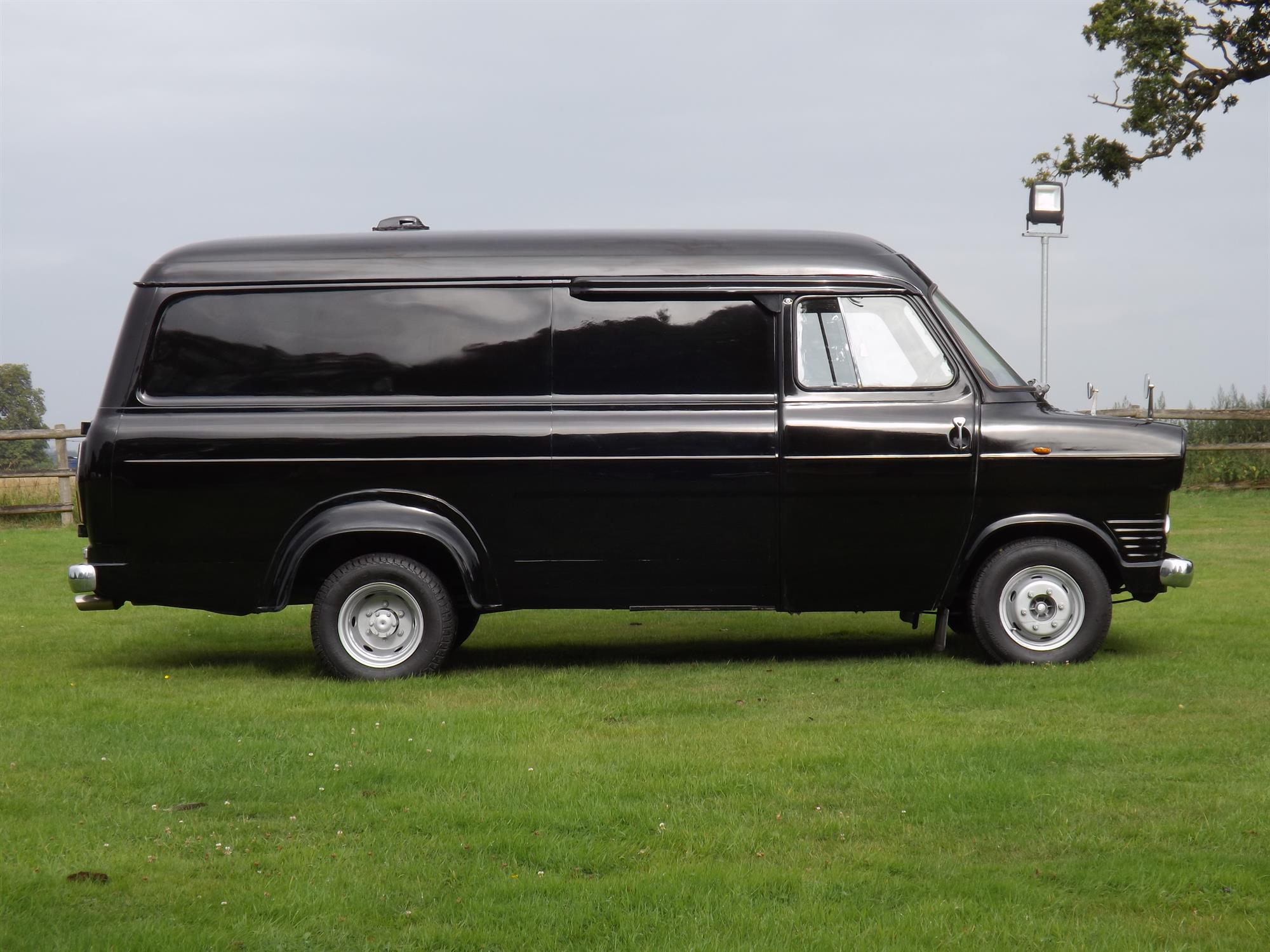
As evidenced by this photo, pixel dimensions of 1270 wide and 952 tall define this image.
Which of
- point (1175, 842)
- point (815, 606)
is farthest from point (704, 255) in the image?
point (1175, 842)

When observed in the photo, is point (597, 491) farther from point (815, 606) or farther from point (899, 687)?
point (899, 687)

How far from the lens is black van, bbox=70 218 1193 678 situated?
8422 millimetres

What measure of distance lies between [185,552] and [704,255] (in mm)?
3537

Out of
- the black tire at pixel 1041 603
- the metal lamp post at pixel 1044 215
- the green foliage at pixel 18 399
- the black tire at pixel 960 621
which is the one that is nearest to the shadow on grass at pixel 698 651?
the black tire at pixel 960 621

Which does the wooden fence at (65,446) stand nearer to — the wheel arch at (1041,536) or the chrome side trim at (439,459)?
the wheel arch at (1041,536)

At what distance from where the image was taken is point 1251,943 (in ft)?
13.2

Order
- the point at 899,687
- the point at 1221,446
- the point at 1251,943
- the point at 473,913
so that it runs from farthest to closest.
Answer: the point at 1221,446 → the point at 899,687 → the point at 473,913 → the point at 1251,943

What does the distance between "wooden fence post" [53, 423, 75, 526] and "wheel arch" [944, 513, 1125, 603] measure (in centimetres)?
1706

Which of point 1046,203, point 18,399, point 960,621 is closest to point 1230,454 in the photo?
point 1046,203

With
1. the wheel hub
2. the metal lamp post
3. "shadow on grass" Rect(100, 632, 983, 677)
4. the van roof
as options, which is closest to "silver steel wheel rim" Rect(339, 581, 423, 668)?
the wheel hub

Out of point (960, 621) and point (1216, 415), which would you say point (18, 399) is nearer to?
point (1216, 415)

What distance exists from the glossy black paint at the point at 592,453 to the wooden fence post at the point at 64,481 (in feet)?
48.5

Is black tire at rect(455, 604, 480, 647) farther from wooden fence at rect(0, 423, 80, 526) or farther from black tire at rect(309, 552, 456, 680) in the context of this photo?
wooden fence at rect(0, 423, 80, 526)

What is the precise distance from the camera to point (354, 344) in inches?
337
